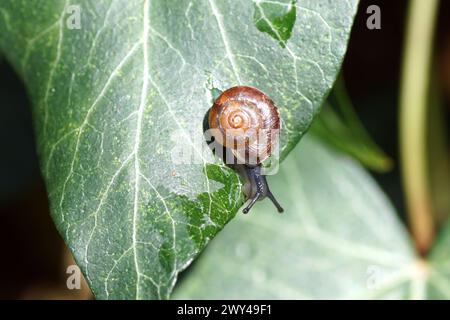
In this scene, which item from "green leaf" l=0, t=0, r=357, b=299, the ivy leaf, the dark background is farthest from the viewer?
the dark background

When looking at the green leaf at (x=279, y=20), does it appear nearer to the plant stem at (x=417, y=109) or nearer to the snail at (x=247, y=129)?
the snail at (x=247, y=129)

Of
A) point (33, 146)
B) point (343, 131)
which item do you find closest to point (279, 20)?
point (343, 131)

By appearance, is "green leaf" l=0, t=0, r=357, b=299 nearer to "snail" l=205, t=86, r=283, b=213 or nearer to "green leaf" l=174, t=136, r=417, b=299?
"snail" l=205, t=86, r=283, b=213

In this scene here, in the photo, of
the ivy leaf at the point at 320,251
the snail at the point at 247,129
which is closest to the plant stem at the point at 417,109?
the ivy leaf at the point at 320,251

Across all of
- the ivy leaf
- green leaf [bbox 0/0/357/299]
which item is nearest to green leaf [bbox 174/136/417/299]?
the ivy leaf

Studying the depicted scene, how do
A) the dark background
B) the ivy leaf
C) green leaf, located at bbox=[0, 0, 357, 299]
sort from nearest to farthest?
green leaf, located at bbox=[0, 0, 357, 299] < the ivy leaf < the dark background

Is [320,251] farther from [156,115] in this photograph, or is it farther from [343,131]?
[156,115]

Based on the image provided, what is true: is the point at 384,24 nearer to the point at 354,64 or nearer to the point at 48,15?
the point at 354,64

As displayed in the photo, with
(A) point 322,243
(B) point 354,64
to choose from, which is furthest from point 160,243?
(B) point 354,64
